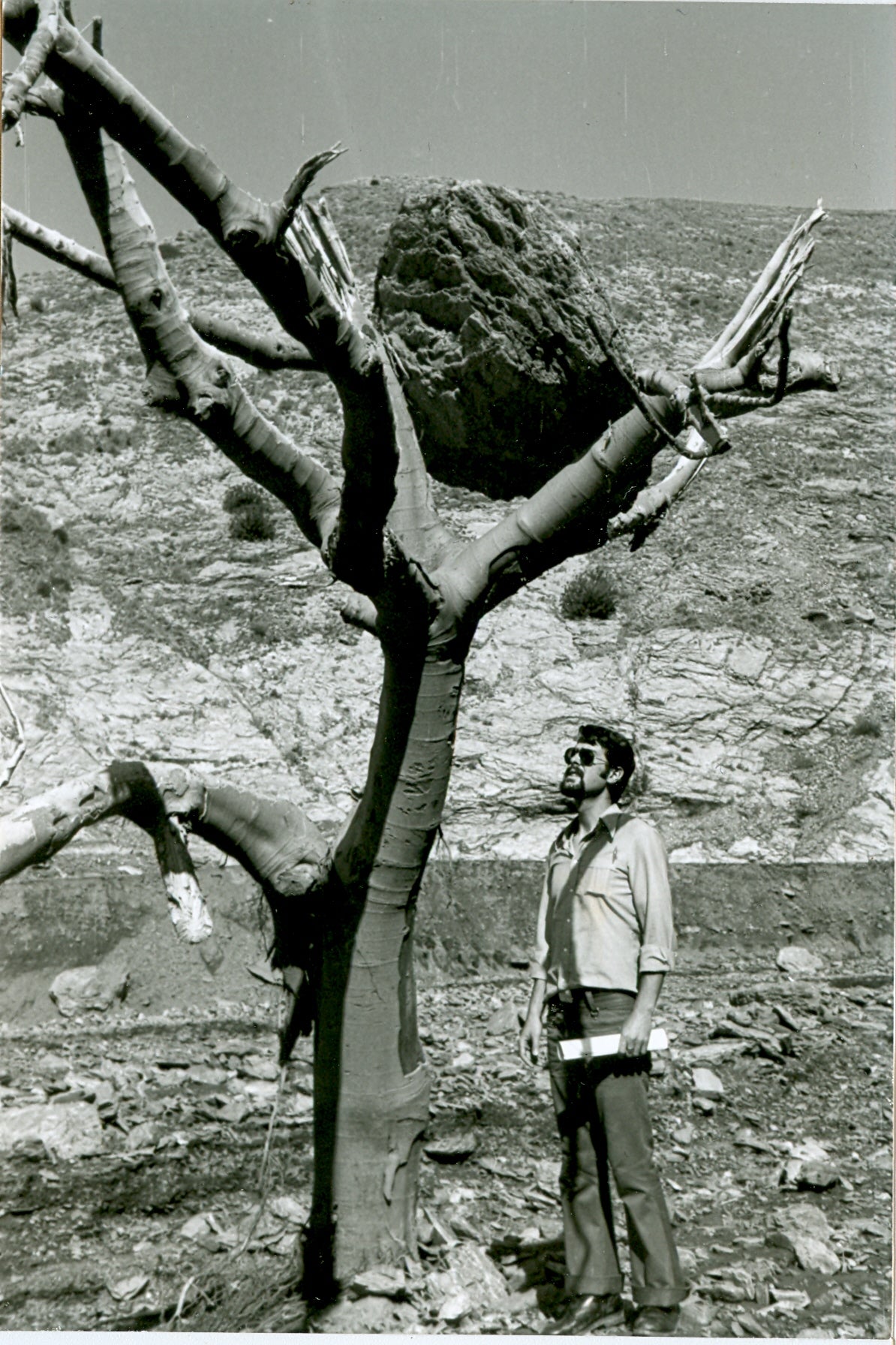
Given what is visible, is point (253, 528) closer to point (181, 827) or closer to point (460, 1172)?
point (460, 1172)

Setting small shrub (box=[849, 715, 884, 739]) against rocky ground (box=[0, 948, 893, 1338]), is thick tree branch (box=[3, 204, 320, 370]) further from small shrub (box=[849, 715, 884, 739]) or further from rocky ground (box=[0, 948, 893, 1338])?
small shrub (box=[849, 715, 884, 739])

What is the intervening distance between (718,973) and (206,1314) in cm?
579

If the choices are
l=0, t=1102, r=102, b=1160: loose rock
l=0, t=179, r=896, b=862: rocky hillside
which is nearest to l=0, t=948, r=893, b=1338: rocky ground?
l=0, t=1102, r=102, b=1160: loose rock

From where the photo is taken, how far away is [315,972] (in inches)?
149

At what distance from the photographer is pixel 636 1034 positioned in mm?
3053

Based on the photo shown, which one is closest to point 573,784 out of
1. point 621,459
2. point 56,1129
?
point 621,459

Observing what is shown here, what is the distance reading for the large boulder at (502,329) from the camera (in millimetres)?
4055

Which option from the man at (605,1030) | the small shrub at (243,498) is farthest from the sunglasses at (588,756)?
the small shrub at (243,498)

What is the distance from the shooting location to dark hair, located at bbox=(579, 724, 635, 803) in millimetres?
3432

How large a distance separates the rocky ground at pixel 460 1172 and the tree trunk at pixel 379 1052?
15cm

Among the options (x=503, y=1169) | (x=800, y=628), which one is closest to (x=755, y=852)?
(x=800, y=628)

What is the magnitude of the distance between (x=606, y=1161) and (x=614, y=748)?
1190 mm

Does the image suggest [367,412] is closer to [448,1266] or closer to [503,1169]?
[448,1266]

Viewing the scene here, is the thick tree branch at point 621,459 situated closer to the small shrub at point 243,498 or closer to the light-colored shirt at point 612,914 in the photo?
the light-colored shirt at point 612,914
